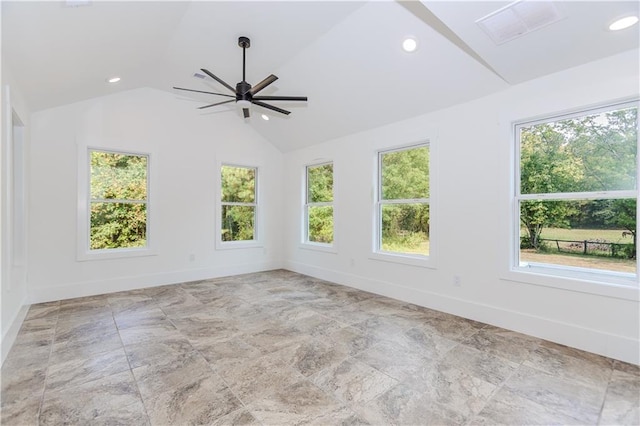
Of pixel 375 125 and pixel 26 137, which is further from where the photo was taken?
pixel 375 125

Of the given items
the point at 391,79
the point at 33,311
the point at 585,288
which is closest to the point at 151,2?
the point at 391,79

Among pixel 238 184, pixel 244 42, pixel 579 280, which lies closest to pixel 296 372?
pixel 579 280

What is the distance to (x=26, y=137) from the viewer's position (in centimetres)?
385

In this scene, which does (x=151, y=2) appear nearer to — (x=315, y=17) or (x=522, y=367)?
(x=315, y=17)

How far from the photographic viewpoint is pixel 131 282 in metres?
4.85

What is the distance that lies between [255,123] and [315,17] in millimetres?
3014

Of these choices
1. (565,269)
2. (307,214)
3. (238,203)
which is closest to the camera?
(565,269)

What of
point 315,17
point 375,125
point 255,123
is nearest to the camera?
point 315,17

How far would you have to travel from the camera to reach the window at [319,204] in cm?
577

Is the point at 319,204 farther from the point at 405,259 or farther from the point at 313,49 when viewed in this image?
the point at 313,49

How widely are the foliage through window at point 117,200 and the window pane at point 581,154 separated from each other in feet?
17.5

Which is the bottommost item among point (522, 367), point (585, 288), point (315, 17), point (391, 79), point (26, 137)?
point (522, 367)

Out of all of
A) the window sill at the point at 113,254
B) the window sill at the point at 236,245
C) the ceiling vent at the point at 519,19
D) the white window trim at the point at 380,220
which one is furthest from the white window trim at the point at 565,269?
the window sill at the point at 113,254

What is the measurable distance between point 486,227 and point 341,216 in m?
2.37
